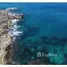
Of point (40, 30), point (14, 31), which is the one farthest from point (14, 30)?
point (40, 30)

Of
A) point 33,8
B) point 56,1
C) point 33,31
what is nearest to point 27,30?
point 33,31

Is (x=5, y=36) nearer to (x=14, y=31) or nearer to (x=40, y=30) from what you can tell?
(x=14, y=31)

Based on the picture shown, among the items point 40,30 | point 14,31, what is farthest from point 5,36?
point 40,30

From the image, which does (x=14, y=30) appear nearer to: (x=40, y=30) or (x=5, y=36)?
(x=5, y=36)

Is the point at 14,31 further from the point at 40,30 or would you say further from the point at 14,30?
the point at 40,30
